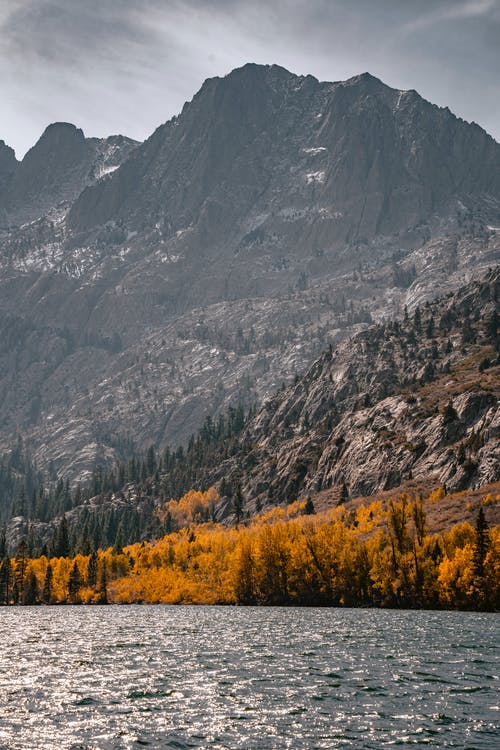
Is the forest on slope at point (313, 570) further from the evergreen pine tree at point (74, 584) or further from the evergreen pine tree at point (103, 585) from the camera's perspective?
the evergreen pine tree at point (103, 585)

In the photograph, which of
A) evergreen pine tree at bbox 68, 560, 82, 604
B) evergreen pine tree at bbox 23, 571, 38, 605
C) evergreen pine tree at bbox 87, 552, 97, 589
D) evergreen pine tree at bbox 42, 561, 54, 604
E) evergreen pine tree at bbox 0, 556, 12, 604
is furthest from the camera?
evergreen pine tree at bbox 87, 552, 97, 589

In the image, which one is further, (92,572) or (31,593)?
(92,572)

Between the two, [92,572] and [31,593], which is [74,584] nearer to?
[92,572]

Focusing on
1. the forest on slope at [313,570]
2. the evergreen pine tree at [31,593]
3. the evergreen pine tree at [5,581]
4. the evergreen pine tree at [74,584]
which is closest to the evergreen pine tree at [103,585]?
the forest on slope at [313,570]

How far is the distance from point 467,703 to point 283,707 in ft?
40.7

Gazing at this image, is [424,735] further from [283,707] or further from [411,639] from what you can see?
[411,639]

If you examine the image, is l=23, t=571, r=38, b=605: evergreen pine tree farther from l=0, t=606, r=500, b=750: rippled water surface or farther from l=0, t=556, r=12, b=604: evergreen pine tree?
l=0, t=606, r=500, b=750: rippled water surface

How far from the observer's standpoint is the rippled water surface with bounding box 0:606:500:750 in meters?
41.5

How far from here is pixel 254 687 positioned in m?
55.1

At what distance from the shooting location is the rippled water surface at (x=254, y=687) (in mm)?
41500

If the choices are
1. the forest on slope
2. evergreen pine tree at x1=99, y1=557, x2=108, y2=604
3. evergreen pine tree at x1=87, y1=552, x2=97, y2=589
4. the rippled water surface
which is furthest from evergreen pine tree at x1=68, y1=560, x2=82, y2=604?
the rippled water surface

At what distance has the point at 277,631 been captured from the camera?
93.2 m

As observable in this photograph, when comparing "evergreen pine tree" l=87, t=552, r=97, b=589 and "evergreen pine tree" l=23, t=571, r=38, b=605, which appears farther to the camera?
"evergreen pine tree" l=87, t=552, r=97, b=589

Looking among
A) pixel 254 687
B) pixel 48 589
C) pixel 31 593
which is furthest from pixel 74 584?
pixel 254 687
